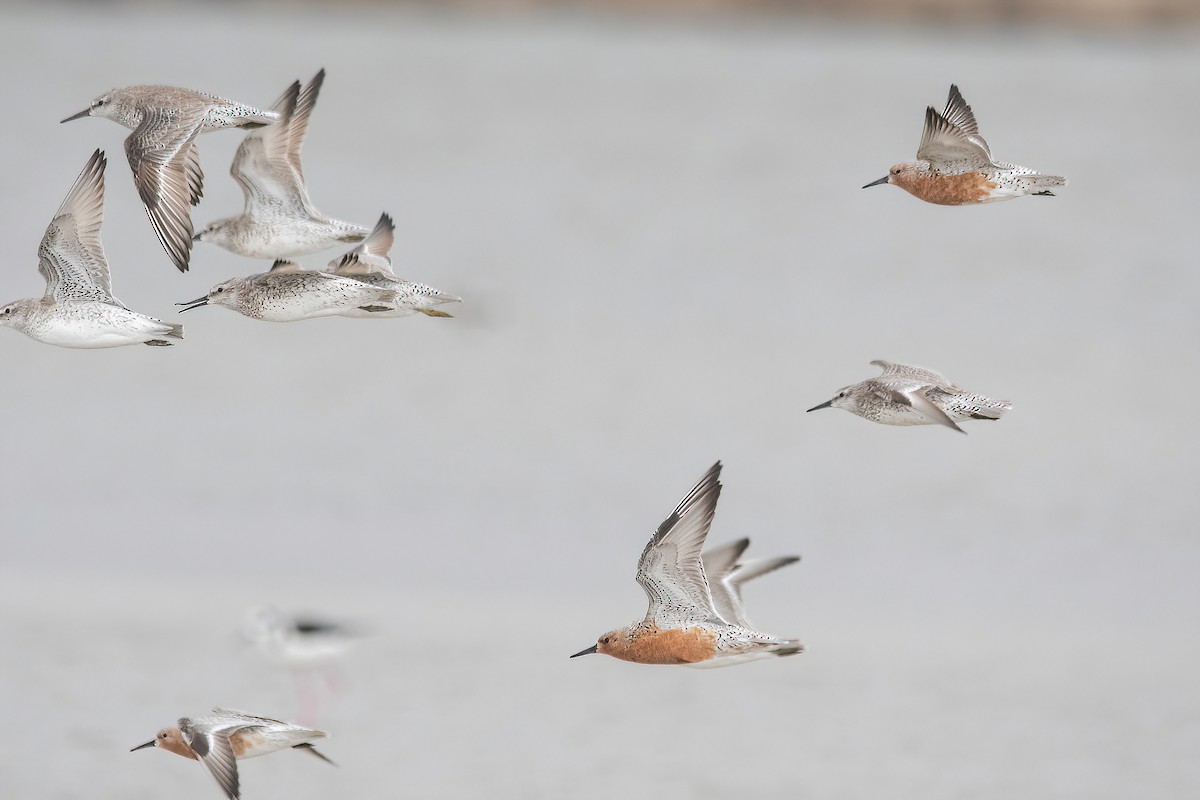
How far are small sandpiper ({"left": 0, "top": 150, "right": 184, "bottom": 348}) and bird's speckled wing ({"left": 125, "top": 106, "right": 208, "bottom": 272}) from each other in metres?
0.24

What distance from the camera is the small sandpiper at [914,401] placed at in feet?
22.0

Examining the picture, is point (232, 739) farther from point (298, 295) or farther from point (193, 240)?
point (193, 240)

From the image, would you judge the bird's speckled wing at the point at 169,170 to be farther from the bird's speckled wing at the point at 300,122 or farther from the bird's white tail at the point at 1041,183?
the bird's white tail at the point at 1041,183

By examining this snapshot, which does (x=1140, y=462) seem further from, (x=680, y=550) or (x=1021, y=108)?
(x=1021, y=108)

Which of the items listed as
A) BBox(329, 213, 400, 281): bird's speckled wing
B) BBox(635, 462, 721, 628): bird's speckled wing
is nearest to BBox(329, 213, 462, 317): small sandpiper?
BBox(329, 213, 400, 281): bird's speckled wing

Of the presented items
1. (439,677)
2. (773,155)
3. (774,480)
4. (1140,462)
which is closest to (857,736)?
(439,677)

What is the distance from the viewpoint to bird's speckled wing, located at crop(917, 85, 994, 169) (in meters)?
6.41

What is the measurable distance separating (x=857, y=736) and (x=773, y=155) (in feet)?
64.9

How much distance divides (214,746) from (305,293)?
167 centimetres

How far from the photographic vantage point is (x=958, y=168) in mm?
6527

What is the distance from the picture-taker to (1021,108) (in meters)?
34.4

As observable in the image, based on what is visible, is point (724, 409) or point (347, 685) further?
point (724, 409)

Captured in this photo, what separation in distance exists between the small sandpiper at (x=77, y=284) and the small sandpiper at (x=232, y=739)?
146cm

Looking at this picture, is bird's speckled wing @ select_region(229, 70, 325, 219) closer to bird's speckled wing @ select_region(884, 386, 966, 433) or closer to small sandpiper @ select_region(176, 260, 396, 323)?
small sandpiper @ select_region(176, 260, 396, 323)
